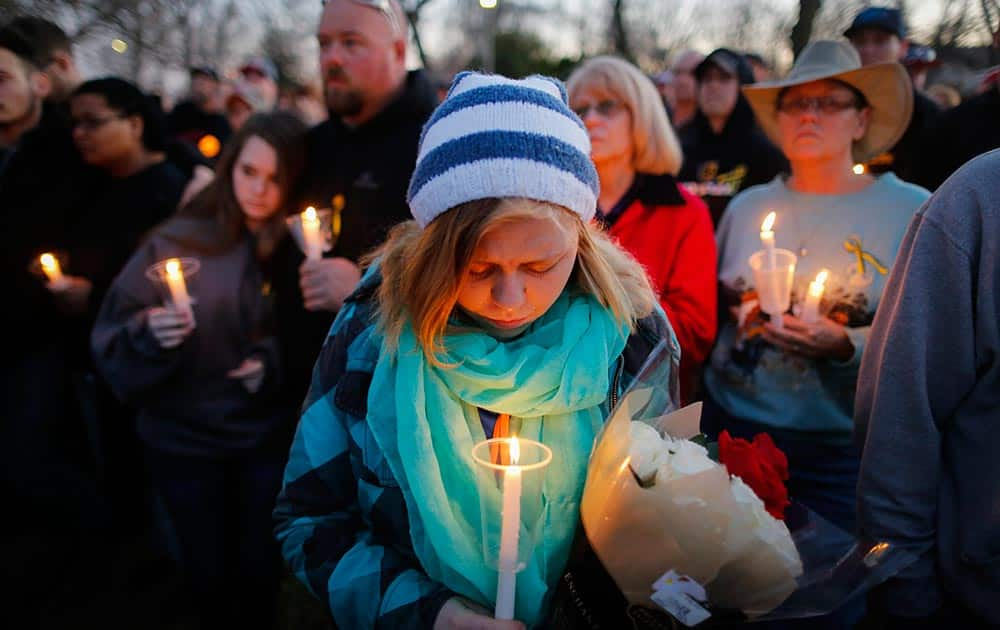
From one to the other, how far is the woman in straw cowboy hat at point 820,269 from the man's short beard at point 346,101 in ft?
6.38

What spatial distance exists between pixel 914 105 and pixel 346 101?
9.58 ft

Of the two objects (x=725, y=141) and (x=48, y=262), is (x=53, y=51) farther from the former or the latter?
(x=725, y=141)

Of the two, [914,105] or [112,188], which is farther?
[112,188]

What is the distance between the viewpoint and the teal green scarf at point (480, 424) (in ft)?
4.68

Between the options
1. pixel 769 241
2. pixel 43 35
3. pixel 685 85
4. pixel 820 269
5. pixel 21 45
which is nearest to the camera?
pixel 769 241

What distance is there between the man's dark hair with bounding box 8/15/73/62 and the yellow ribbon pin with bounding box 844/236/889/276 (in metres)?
3.87

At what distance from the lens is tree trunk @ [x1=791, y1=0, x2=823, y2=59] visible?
4305mm

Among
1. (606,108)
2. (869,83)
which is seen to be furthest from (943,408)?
(606,108)

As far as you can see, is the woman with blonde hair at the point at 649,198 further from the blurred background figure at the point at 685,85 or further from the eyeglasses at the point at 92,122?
the blurred background figure at the point at 685,85

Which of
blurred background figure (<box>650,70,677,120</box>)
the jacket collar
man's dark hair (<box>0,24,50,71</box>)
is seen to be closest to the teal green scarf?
the jacket collar

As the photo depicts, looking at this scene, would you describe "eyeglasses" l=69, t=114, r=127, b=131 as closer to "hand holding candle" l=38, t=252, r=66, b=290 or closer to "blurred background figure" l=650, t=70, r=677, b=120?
"hand holding candle" l=38, t=252, r=66, b=290

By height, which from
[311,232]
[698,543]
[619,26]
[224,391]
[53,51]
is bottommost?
[224,391]

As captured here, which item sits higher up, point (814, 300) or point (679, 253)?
point (679, 253)

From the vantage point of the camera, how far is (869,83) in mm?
2701
